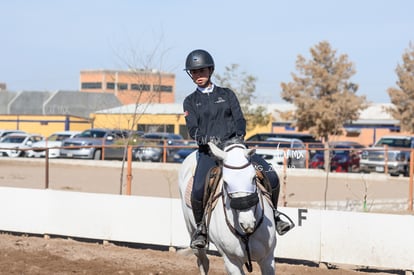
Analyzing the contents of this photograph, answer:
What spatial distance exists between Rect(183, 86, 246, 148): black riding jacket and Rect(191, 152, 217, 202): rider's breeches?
0.86ft

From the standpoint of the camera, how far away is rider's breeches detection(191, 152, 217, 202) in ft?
26.8

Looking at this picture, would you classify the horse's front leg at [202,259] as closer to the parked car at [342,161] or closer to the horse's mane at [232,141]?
the horse's mane at [232,141]

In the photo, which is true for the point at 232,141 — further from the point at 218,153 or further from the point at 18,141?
the point at 18,141

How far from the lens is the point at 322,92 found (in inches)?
1780

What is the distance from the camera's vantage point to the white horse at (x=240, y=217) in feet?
22.5

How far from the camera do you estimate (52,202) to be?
14.8m

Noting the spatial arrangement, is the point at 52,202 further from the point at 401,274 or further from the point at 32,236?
the point at 401,274

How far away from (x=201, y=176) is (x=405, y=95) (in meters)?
40.5

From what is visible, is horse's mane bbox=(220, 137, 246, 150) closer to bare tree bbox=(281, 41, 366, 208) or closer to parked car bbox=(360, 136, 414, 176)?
parked car bbox=(360, 136, 414, 176)

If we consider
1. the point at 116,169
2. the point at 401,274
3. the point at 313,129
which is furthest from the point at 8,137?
the point at 401,274

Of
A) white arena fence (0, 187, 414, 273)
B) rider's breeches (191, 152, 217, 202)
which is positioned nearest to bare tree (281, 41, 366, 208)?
white arena fence (0, 187, 414, 273)

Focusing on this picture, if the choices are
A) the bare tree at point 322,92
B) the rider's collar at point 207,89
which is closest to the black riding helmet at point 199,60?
the rider's collar at point 207,89

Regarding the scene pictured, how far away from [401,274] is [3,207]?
26.1 feet

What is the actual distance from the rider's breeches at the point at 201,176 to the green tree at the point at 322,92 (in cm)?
3593
